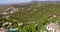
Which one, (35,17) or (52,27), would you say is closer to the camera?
(52,27)

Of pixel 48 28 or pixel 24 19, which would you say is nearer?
pixel 48 28

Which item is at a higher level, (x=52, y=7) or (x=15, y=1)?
(x=15, y=1)

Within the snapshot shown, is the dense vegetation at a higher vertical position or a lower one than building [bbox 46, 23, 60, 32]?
higher

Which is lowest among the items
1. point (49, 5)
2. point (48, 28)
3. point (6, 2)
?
point (48, 28)

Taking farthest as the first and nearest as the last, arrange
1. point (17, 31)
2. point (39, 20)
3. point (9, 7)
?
point (9, 7) < point (39, 20) < point (17, 31)

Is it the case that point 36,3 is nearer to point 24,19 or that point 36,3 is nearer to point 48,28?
point 24,19

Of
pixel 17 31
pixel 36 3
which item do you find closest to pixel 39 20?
pixel 17 31

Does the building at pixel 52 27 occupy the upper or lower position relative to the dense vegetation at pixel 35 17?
lower

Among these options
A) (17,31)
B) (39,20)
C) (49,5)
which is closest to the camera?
(17,31)
